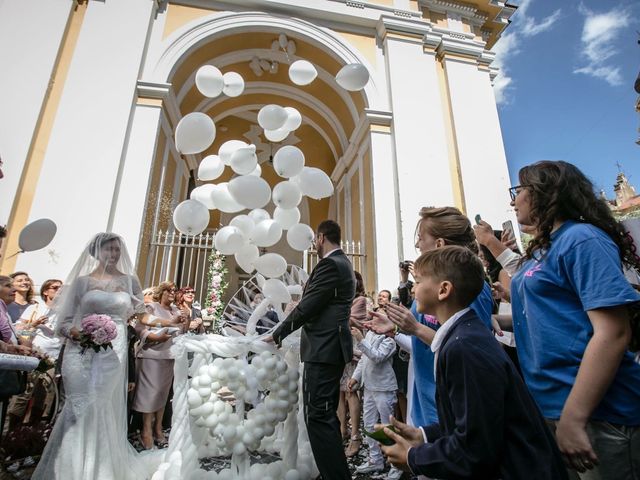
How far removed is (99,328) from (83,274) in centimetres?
64

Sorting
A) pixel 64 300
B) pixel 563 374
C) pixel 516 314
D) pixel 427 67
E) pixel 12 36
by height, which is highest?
pixel 427 67

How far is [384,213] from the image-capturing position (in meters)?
7.40

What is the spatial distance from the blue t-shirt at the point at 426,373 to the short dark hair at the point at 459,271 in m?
0.35

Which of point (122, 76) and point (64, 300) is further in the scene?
point (122, 76)

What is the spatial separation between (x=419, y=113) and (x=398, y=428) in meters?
8.00

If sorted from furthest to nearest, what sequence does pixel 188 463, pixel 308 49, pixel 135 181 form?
pixel 308 49 → pixel 135 181 → pixel 188 463

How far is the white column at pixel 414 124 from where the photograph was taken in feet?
24.0

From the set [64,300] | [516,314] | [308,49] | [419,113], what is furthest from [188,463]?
[308,49]

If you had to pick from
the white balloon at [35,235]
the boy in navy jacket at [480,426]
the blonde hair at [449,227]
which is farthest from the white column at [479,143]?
the white balloon at [35,235]

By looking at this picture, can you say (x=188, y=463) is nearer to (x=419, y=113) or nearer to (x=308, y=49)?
(x=419, y=113)

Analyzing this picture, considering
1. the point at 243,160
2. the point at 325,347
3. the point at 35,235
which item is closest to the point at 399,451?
the point at 325,347

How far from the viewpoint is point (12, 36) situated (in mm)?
6598

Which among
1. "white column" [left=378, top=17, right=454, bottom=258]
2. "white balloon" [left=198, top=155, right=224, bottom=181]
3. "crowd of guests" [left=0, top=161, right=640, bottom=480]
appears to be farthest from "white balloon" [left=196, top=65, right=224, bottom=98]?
"crowd of guests" [left=0, top=161, right=640, bottom=480]

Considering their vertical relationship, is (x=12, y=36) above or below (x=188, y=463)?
above
